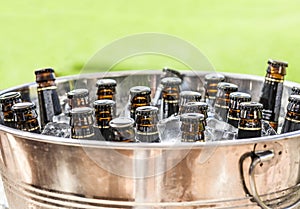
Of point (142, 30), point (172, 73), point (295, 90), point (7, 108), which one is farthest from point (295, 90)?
point (142, 30)

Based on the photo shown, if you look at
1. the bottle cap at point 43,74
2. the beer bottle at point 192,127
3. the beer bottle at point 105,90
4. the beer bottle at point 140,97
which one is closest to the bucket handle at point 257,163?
the beer bottle at point 192,127

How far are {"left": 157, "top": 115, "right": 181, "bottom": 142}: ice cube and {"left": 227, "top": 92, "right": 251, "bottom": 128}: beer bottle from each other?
0.12 meters

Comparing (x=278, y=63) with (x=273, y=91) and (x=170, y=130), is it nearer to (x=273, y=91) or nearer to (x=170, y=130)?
(x=273, y=91)

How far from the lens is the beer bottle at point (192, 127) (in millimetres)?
662

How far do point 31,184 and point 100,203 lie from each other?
0.13m

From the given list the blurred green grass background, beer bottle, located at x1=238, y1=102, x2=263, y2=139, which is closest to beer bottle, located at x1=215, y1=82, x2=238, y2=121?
beer bottle, located at x1=238, y1=102, x2=263, y2=139

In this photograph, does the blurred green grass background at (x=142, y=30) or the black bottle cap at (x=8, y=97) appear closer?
the black bottle cap at (x=8, y=97)

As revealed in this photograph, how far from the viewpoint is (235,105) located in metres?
0.83

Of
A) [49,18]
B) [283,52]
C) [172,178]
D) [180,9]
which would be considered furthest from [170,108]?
[49,18]

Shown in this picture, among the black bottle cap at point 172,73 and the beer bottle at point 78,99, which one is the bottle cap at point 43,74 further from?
the black bottle cap at point 172,73

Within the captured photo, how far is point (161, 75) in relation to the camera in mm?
1107

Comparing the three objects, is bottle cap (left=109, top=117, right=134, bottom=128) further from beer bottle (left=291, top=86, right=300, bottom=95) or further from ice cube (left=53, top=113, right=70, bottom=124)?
beer bottle (left=291, top=86, right=300, bottom=95)

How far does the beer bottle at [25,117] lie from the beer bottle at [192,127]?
311mm

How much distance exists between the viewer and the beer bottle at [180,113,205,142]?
662 millimetres
